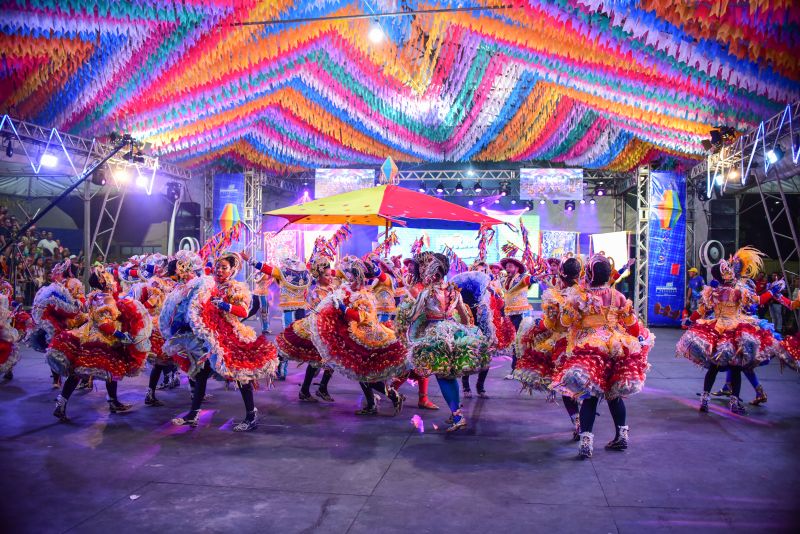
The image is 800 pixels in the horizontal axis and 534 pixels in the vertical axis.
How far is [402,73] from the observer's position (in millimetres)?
11375

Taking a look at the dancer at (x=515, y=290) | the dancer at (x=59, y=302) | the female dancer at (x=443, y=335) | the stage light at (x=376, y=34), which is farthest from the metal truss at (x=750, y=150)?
the dancer at (x=59, y=302)

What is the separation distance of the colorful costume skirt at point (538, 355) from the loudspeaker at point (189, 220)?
1328 cm

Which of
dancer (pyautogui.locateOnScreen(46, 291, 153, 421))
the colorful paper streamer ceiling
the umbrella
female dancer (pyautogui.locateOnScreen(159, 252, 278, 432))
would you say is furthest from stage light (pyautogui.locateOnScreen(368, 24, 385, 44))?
dancer (pyautogui.locateOnScreen(46, 291, 153, 421))

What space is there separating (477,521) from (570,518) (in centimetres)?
56

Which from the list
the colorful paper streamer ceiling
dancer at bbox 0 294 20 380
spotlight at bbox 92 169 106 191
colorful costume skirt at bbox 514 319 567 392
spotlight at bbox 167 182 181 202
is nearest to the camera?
colorful costume skirt at bbox 514 319 567 392

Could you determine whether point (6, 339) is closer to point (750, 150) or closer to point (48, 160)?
point (48, 160)

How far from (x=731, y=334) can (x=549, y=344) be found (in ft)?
7.34

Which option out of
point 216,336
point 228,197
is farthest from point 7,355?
point 228,197

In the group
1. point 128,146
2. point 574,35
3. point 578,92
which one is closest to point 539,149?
point 578,92

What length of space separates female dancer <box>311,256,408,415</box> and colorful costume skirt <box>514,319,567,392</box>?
1.12 m

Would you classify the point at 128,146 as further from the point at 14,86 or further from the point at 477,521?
the point at 477,521

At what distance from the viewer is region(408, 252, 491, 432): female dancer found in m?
5.46

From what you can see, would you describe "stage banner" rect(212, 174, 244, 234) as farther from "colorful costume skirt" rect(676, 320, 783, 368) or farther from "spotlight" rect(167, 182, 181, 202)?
"colorful costume skirt" rect(676, 320, 783, 368)

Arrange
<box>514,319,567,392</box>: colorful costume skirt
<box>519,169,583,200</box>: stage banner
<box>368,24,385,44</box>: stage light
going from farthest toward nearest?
<box>519,169,583,200</box>: stage banner → <box>368,24,385,44</box>: stage light → <box>514,319,567,392</box>: colorful costume skirt
